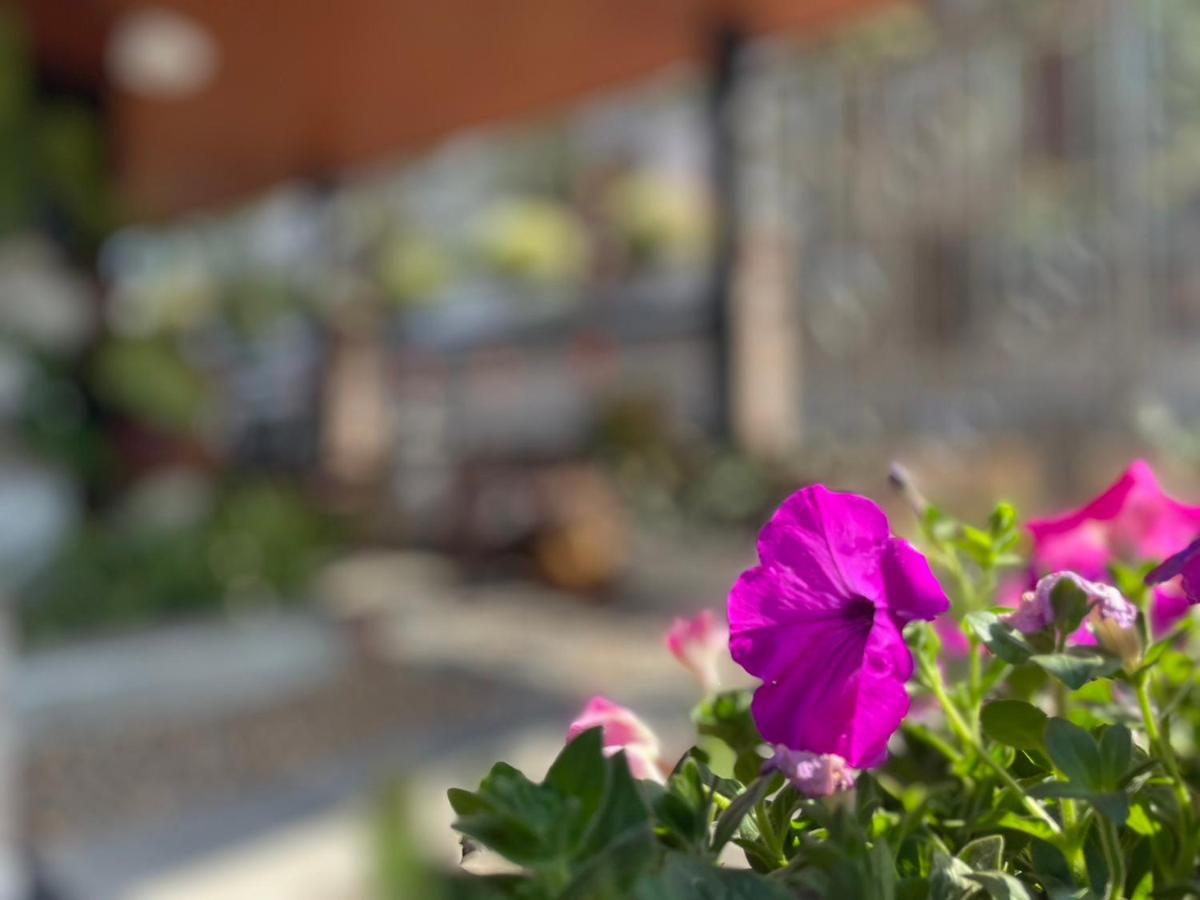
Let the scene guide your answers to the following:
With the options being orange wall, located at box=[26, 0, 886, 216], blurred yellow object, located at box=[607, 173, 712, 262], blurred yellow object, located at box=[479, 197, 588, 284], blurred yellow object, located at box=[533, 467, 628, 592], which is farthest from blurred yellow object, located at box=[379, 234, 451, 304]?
blurred yellow object, located at box=[533, 467, 628, 592]

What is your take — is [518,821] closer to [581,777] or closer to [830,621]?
[581,777]

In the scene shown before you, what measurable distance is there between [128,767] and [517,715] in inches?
45.9

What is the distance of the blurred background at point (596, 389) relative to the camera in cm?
353

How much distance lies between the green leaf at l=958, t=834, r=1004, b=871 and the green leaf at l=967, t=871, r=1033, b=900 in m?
0.02

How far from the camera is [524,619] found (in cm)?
495

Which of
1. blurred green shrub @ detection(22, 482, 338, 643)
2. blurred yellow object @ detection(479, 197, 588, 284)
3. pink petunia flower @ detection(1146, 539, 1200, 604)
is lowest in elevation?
pink petunia flower @ detection(1146, 539, 1200, 604)

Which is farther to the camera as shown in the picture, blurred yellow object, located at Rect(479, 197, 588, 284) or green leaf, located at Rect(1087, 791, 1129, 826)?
blurred yellow object, located at Rect(479, 197, 588, 284)

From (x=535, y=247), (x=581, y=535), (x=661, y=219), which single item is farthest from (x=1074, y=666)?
(x=535, y=247)

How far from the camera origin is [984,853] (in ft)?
1.07

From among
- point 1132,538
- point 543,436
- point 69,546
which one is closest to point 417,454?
point 543,436

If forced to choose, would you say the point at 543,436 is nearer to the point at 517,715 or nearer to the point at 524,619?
the point at 524,619

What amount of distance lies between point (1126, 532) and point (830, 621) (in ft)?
0.78

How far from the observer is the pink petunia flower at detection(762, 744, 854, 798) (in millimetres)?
298

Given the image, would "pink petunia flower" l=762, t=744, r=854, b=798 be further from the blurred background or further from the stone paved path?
the blurred background
